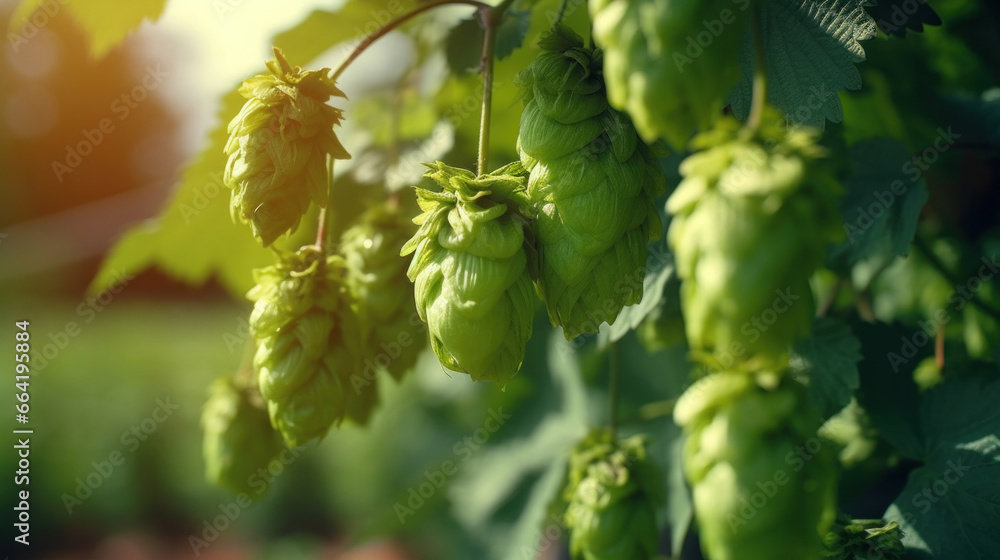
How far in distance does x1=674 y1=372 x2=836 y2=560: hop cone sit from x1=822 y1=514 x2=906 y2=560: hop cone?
37cm

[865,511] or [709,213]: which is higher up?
[709,213]

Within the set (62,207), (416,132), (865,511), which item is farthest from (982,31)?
(62,207)

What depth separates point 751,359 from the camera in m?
0.48

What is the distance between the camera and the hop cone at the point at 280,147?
70cm

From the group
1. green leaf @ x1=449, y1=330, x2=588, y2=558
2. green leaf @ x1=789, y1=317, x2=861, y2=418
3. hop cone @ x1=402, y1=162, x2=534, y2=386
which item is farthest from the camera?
green leaf @ x1=449, y1=330, x2=588, y2=558

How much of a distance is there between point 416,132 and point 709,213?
3.64 feet

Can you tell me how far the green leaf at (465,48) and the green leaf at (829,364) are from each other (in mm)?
580

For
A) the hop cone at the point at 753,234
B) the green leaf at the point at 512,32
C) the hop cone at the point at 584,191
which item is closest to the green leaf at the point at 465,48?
the green leaf at the point at 512,32

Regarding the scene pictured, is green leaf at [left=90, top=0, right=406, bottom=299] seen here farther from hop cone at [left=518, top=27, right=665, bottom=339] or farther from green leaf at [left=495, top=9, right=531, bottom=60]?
hop cone at [left=518, top=27, right=665, bottom=339]

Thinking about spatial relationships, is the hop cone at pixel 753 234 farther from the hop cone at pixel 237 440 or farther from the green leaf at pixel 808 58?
the hop cone at pixel 237 440

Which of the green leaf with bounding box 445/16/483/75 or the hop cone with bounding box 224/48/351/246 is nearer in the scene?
the hop cone with bounding box 224/48/351/246

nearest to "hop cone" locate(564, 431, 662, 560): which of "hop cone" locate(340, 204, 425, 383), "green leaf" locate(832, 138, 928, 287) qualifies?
"hop cone" locate(340, 204, 425, 383)

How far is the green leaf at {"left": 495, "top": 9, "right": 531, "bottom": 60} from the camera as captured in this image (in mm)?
1000

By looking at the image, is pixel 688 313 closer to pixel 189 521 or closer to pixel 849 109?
pixel 849 109
